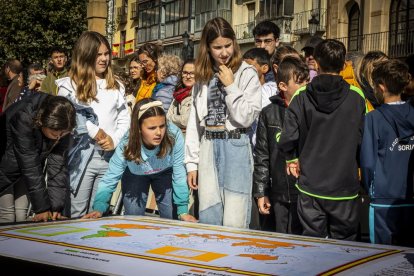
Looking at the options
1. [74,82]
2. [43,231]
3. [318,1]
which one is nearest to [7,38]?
[318,1]

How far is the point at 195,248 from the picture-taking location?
2.77 metres

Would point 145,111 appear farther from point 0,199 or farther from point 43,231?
point 43,231

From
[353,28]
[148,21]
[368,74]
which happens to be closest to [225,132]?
[368,74]

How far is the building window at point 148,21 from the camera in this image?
130 feet

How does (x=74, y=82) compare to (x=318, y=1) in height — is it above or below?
below

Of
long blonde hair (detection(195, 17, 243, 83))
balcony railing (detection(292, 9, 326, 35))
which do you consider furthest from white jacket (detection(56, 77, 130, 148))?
balcony railing (detection(292, 9, 326, 35))

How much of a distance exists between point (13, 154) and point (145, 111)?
998 mm

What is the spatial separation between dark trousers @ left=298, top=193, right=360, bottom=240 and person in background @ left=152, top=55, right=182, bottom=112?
2.96 meters

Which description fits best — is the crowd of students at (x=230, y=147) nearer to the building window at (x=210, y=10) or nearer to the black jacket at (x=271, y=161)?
the black jacket at (x=271, y=161)

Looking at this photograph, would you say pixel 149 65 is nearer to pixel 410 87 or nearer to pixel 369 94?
pixel 369 94

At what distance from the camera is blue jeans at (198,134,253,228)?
4.20 meters

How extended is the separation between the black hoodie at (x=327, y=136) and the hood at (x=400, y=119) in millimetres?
258

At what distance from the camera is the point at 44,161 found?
15.7 feet

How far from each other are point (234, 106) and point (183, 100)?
2479 millimetres
